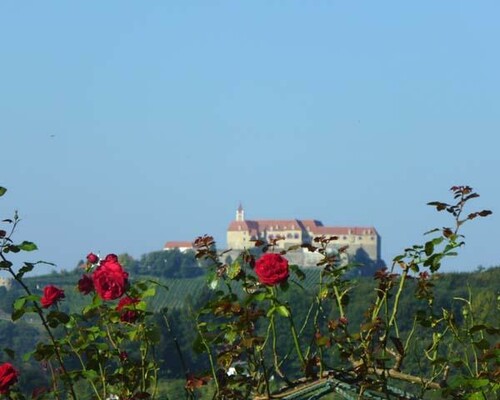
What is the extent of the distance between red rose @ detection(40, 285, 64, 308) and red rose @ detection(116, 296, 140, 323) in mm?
159

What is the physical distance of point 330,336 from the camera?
3352mm

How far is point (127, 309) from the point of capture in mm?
3400

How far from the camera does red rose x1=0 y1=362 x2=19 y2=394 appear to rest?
313cm

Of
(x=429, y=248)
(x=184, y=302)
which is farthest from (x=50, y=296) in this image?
(x=184, y=302)

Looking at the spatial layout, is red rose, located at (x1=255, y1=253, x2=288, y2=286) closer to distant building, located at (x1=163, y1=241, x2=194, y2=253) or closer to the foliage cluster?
the foliage cluster

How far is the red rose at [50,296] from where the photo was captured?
330 centimetres

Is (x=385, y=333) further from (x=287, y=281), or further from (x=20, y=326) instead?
(x=20, y=326)

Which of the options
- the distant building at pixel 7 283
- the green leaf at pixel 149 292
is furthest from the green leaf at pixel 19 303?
the distant building at pixel 7 283

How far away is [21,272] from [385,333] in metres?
0.92

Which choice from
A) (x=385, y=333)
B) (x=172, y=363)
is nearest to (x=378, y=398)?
(x=385, y=333)

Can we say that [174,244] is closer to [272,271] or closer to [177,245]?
[177,245]

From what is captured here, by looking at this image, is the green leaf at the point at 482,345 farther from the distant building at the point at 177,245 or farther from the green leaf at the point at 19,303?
the distant building at the point at 177,245

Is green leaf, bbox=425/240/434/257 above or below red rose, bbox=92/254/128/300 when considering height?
above

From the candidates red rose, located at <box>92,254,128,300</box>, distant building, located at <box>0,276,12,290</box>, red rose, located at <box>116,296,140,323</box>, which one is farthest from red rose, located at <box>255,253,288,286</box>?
distant building, located at <box>0,276,12,290</box>
